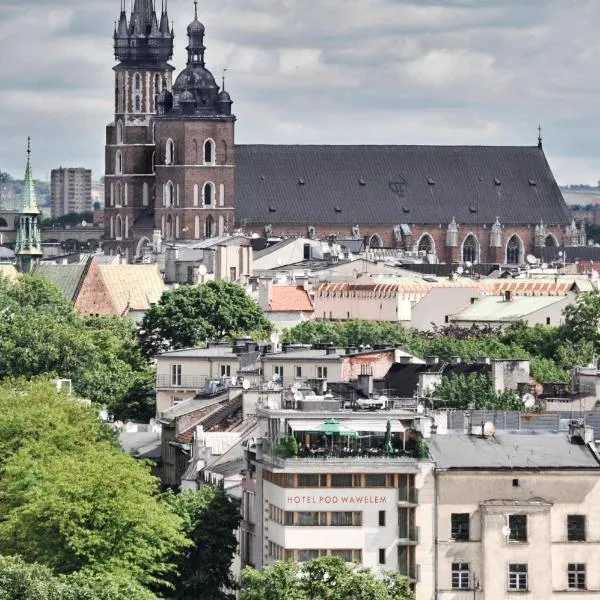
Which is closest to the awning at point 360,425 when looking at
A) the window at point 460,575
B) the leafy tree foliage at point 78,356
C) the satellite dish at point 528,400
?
the window at point 460,575

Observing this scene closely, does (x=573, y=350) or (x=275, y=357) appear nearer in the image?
(x=275, y=357)

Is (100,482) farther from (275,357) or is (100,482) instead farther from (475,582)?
(275,357)

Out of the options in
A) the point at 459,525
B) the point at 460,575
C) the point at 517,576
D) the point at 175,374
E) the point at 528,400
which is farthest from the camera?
the point at 175,374

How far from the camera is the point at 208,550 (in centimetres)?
6794

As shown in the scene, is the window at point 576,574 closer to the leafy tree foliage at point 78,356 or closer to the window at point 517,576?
the window at point 517,576

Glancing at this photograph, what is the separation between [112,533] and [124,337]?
2840 inches

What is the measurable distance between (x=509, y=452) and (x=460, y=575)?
3.06 meters

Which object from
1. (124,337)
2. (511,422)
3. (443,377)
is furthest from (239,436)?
(124,337)

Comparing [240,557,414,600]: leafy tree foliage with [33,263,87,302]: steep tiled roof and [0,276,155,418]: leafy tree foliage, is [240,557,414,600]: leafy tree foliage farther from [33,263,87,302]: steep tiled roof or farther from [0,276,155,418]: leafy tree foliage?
[33,263,87,302]: steep tiled roof

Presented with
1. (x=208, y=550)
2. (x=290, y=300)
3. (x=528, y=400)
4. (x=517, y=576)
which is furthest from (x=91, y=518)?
(x=290, y=300)

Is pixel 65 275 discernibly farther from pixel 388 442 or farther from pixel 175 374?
pixel 388 442

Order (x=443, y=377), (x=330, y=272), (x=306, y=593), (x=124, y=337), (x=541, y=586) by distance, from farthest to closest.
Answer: (x=330, y=272)
(x=124, y=337)
(x=443, y=377)
(x=541, y=586)
(x=306, y=593)

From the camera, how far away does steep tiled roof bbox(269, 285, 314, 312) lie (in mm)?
157000

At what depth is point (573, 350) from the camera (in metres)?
117
